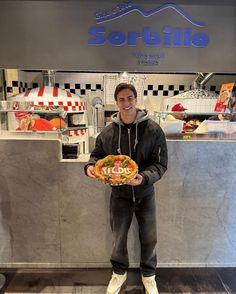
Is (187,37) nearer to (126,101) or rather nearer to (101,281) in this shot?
(126,101)

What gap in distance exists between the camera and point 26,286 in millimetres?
2020

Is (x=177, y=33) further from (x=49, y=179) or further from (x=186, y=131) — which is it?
(x=49, y=179)

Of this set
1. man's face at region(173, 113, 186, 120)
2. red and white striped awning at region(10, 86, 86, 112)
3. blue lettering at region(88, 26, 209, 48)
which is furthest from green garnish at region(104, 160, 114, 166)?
red and white striped awning at region(10, 86, 86, 112)

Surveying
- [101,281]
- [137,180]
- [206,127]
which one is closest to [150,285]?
[101,281]

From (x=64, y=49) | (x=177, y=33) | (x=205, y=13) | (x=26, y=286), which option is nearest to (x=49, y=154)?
(x=64, y=49)

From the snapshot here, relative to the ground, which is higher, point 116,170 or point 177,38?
point 177,38

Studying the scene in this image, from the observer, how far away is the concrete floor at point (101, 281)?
1991mm

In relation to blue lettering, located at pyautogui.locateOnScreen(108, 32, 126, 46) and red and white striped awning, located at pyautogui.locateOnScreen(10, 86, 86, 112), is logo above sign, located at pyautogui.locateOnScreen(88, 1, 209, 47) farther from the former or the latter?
red and white striped awning, located at pyautogui.locateOnScreen(10, 86, 86, 112)

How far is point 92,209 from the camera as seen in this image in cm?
219

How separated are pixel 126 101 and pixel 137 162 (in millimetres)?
398

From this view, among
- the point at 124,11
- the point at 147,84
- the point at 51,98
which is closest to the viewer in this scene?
the point at 124,11

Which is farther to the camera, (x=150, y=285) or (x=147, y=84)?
(x=147, y=84)

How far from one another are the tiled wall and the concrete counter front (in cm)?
177

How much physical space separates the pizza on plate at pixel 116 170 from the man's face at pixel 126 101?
0.94 feet
